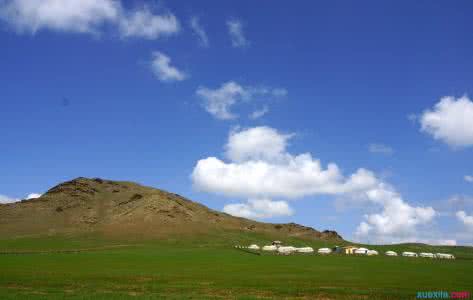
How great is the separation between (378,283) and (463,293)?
9817mm

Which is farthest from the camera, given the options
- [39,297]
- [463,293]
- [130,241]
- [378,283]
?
[130,241]

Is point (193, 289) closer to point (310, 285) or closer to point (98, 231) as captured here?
point (310, 285)

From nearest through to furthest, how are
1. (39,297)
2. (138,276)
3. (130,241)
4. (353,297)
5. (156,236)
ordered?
(39,297) → (353,297) → (138,276) → (130,241) → (156,236)

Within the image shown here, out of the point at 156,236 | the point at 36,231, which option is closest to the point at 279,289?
the point at 156,236

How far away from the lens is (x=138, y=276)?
177 feet

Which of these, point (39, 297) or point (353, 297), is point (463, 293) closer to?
point (353, 297)

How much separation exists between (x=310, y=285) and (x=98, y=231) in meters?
165

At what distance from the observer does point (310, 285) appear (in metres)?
46.0

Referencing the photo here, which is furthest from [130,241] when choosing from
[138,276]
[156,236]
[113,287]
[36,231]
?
[113,287]

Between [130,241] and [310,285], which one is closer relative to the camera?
[310,285]

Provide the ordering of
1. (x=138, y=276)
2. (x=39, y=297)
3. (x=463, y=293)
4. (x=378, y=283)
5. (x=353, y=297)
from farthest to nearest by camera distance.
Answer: (x=138, y=276) → (x=378, y=283) → (x=463, y=293) → (x=353, y=297) → (x=39, y=297)

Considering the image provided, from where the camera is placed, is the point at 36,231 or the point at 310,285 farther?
the point at 36,231

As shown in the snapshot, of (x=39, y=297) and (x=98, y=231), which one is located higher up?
(x=98, y=231)

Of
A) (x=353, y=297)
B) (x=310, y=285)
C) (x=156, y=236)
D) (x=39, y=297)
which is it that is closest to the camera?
(x=39, y=297)
